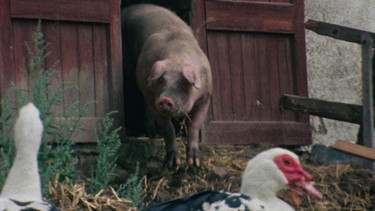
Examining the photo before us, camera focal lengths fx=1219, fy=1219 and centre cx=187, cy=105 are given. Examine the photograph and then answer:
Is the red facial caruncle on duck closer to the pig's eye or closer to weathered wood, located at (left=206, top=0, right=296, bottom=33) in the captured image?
the pig's eye

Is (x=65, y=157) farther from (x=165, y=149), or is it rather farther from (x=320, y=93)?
(x=320, y=93)

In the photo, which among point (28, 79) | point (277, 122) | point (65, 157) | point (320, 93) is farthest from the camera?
point (320, 93)

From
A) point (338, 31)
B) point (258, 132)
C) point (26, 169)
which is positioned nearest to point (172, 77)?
point (258, 132)

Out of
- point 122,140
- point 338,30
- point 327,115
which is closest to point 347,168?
point 327,115

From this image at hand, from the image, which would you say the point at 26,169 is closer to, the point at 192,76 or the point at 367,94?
Answer: the point at 192,76

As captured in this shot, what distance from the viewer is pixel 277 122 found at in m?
10.6

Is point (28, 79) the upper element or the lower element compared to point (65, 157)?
upper

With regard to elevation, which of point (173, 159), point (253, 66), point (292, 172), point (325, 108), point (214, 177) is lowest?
point (214, 177)

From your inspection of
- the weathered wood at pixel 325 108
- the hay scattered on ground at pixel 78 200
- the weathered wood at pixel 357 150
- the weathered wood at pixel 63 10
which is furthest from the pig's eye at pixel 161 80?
the hay scattered on ground at pixel 78 200

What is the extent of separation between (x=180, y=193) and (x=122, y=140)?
0.86m

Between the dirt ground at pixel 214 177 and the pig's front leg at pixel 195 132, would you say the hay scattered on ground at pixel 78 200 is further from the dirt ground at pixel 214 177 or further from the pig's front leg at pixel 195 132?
the pig's front leg at pixel 195 132

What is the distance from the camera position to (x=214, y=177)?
9.33 meters

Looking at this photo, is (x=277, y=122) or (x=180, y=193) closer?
(x=180, y=193)

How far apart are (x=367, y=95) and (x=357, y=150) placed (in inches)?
27.0
